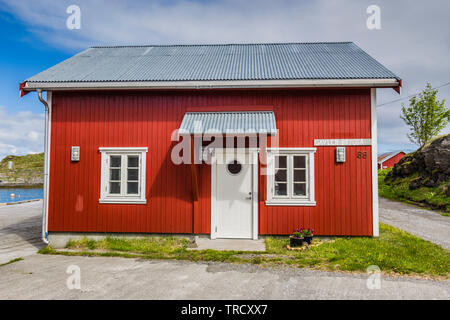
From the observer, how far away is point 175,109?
744cm

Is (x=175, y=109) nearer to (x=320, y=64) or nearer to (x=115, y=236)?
(x=115, y=236)

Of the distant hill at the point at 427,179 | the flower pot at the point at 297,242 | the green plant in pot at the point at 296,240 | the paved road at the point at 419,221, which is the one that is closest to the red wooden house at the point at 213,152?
the green plant in pot at the point at 296,240

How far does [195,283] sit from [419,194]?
48.9 feet

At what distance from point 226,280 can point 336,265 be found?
2.19 meters

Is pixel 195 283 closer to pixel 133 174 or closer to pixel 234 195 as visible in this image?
pixel 234 195

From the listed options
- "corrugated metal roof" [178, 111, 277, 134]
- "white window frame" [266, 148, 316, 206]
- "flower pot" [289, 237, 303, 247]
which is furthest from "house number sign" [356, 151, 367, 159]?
"flower pot" [289, 237, 303, 247]

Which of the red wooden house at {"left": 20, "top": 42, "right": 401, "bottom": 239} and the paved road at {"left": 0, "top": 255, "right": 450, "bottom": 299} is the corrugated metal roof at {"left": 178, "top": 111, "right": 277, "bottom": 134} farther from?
the paved road at {"left": 0, "top": 255, "right": 450, "bottom": 299}

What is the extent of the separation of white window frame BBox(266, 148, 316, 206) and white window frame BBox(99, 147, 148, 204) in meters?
3.14

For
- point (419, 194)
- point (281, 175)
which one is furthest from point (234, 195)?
point (419, 194)

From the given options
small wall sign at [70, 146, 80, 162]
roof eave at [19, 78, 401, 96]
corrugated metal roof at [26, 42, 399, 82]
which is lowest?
small wall sign at [70, 146, 80, 162]

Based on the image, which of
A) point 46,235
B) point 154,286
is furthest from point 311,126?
point 46,235

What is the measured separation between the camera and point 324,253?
20.0 feet

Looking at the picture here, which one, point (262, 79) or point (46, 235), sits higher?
point (262, 79)

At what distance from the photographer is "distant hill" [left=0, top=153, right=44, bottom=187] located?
7338cm
